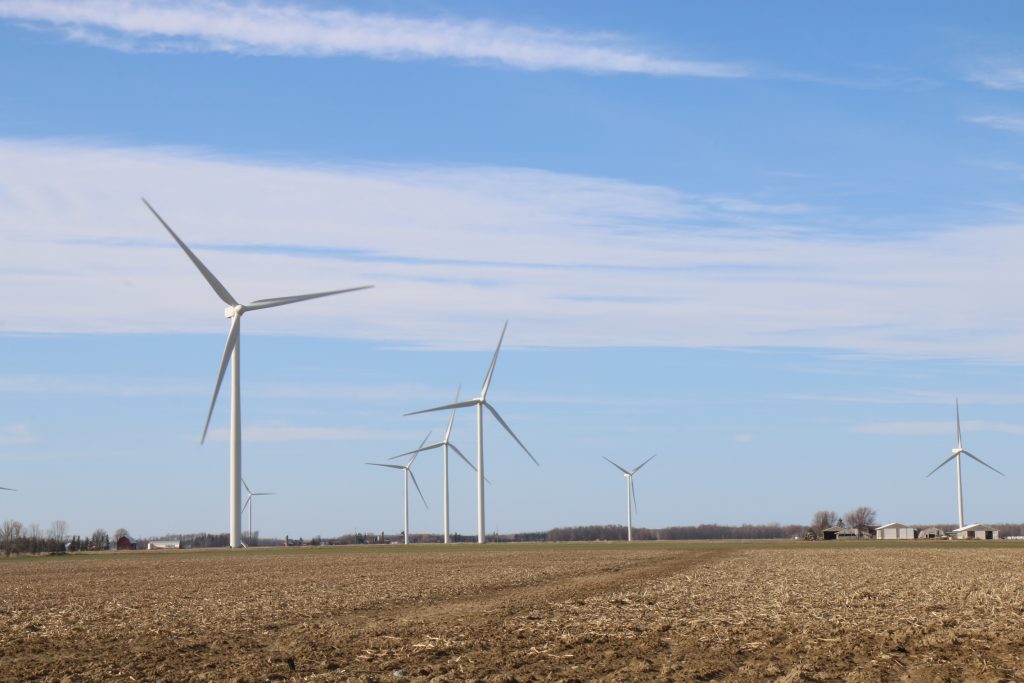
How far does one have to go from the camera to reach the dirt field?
69.4 feet

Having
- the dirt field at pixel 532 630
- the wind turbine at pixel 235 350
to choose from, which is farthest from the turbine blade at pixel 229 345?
the dirt field at pixel 532 630

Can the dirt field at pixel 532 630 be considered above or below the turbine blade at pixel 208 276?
below

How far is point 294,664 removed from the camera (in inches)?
875

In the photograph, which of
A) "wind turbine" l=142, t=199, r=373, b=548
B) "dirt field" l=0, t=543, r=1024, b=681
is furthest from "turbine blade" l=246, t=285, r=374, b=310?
"dirt field" l=0, t=543, r=1024, b=681

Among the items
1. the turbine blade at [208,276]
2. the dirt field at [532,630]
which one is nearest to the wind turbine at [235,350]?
the turbine blade at [208,276]

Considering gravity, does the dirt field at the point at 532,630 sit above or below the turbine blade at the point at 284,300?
below

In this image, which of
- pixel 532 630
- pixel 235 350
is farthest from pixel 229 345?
pixel 532 630

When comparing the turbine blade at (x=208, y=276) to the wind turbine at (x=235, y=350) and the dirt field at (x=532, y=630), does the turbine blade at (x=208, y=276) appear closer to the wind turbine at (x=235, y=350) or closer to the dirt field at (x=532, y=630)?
the wind turbine at (x=235, y=350)

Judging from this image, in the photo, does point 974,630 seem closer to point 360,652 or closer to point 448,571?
point 360,652

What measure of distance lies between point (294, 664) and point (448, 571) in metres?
36.3

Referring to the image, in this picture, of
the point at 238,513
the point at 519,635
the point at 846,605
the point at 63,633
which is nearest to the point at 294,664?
the point at 519,635

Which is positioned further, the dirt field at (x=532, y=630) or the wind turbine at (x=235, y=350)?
the wind turbine at (x=235, y=350)

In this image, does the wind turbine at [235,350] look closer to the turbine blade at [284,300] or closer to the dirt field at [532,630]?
the turbine blade at [284,300]

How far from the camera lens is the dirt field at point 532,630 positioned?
21.2 m
